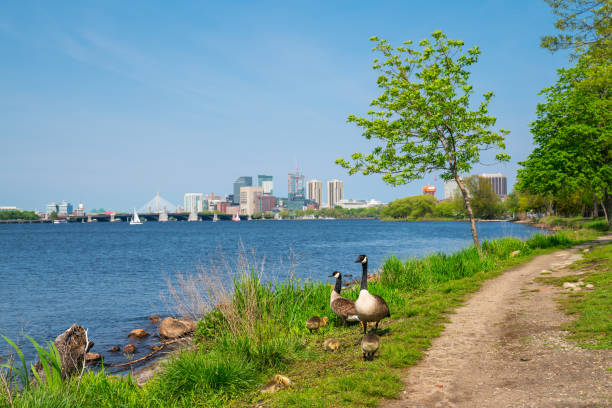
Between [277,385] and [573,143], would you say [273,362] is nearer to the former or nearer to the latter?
[277,385]

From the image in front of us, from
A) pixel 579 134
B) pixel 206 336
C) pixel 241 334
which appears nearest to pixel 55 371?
pixel 241 334

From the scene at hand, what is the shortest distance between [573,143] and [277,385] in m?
26.7

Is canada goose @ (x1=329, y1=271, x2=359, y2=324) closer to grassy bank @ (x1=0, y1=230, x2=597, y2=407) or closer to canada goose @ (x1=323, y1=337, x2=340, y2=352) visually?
grassy bank @ (x1=0, y1=230, x2=597, y2=407)

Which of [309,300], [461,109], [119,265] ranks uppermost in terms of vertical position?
[461,109]

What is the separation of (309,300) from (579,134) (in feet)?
74.3

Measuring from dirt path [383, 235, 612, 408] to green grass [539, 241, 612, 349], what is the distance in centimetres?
30

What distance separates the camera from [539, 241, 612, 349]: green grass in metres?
7.88

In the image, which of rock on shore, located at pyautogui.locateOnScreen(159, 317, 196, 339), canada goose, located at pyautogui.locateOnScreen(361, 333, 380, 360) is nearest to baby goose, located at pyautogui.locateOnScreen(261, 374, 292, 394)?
canada goose, located at pyautogui.locateOnScreen(361, 333, 380, 360)

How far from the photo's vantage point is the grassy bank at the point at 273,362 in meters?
6.46

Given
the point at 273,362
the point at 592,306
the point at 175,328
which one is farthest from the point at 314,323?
Result: the point at 175,328

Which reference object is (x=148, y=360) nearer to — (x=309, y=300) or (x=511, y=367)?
(x=309, y=300)

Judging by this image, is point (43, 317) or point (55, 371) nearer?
point (55, 371)

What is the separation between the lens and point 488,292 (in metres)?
13.6

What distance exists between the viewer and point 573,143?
2605 cm
